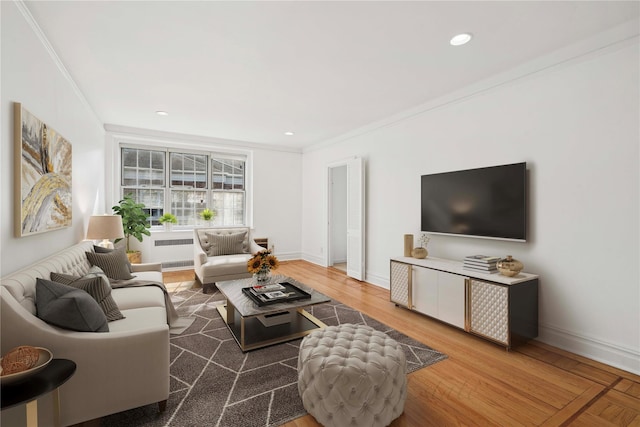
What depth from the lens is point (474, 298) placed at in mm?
2840

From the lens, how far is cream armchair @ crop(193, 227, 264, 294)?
4.28 m

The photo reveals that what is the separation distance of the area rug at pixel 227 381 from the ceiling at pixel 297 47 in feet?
8.83

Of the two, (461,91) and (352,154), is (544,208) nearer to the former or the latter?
(461,91)

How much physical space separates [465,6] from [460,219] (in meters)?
2.11

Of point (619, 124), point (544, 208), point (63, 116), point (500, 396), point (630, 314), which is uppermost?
point (63, 116)

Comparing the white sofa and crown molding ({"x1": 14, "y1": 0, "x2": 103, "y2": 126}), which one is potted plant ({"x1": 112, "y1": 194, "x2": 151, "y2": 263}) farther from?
the white sofa

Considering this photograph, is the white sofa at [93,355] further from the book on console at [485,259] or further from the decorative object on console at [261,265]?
the book on console at [485,259]

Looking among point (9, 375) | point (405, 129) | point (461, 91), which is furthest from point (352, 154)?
point (9, 375)

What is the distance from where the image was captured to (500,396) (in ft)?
6.59

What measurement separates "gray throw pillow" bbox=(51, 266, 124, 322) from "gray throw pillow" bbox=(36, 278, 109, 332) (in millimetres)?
342

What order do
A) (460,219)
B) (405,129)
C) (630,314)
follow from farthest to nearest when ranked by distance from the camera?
(405,129) < (460,219) < (630,314)

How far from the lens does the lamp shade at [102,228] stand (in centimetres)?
360

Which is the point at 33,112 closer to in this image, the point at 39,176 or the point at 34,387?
the point at 39,176

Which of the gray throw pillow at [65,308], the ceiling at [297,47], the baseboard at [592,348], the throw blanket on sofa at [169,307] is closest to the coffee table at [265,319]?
the throw blanket on sofa at [169,307]
